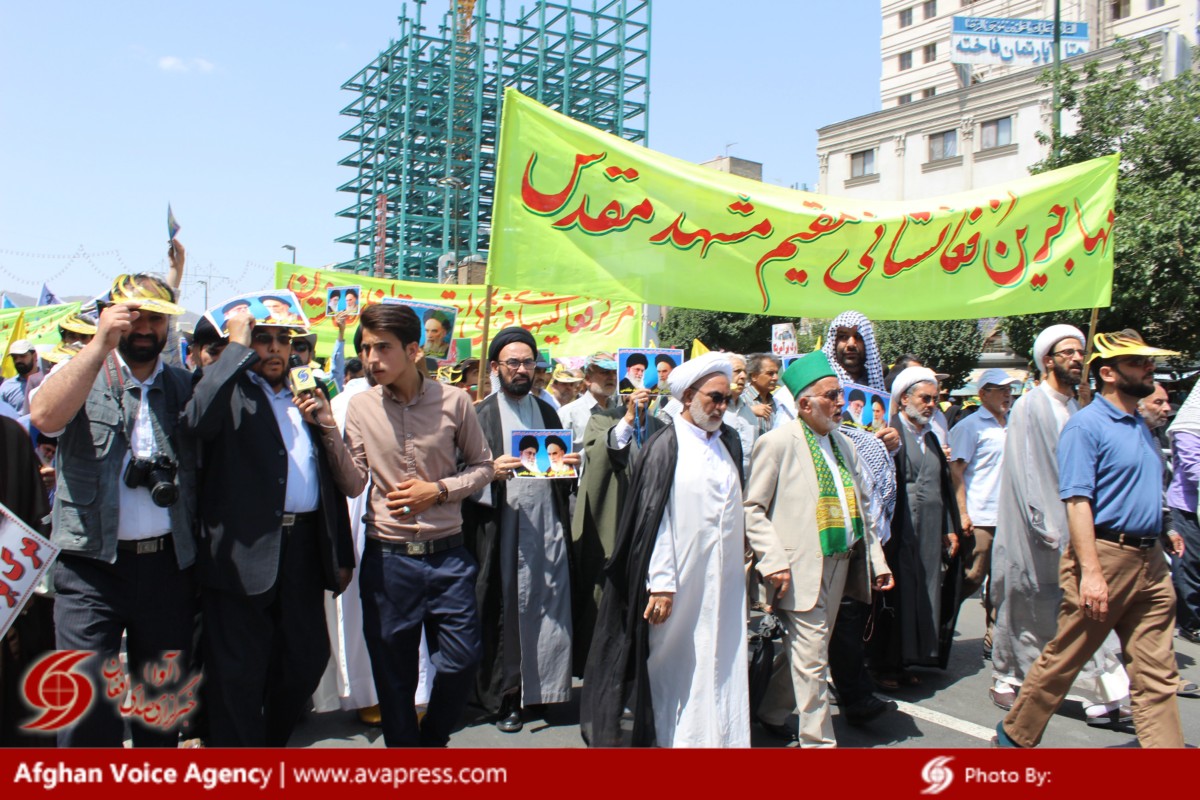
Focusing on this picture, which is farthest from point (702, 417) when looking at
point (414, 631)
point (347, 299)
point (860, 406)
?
point (347, 299)

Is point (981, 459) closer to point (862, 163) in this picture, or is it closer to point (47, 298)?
point (47, 298)

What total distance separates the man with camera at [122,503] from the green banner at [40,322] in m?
7.24

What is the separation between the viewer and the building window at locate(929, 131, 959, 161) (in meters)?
37.3

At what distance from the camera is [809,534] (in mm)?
4137

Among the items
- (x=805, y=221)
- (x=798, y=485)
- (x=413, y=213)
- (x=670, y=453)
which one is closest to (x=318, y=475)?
(x=670, y=453)

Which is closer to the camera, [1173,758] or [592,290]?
[1173,758]

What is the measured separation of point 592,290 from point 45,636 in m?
3.24

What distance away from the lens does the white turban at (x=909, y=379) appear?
222 inches

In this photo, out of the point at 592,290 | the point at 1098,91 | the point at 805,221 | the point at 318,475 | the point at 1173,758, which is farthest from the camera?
the point at 1098,91

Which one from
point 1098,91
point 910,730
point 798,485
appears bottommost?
point 910,730

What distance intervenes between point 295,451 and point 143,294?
2.72 feet

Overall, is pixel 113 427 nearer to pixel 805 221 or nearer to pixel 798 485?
pixel 798 485

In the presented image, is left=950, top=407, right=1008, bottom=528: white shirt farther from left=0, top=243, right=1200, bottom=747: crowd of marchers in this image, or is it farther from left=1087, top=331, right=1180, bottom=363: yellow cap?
left=1087, top=331, right=1180, bottom=363: yellow cap

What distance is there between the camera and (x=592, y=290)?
210 inches
